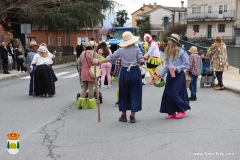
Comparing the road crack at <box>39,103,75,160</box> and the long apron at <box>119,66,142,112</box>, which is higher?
the long apron at <box>119,66,142,112</box>

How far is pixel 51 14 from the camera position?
29984 millimetres

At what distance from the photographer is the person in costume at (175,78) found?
8.34m

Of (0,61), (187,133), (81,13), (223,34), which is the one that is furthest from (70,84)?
(223,34)

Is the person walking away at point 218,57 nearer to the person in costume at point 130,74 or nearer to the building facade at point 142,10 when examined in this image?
the person in costume at point 130,74

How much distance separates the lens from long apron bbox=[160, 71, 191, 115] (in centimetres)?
837

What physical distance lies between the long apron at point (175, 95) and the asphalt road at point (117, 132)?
26 centimetres

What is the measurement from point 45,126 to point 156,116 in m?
2.55

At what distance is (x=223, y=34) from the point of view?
7588 centimetres

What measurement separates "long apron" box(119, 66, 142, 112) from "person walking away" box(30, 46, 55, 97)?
4.72 meters

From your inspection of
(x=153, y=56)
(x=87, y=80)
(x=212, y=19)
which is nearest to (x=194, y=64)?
(x=87, y=80)

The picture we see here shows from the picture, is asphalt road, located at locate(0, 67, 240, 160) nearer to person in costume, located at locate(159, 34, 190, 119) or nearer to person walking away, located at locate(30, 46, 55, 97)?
person in costume, located at locate(159, 34, 190, 119)

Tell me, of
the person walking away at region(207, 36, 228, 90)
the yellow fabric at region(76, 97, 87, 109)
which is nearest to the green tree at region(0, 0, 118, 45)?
the person walking away at region(207, 36, 228, 90)

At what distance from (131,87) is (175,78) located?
1.04 metres

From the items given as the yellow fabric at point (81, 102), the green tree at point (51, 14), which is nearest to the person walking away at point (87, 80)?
the yellow fabric at point (81, 102)
